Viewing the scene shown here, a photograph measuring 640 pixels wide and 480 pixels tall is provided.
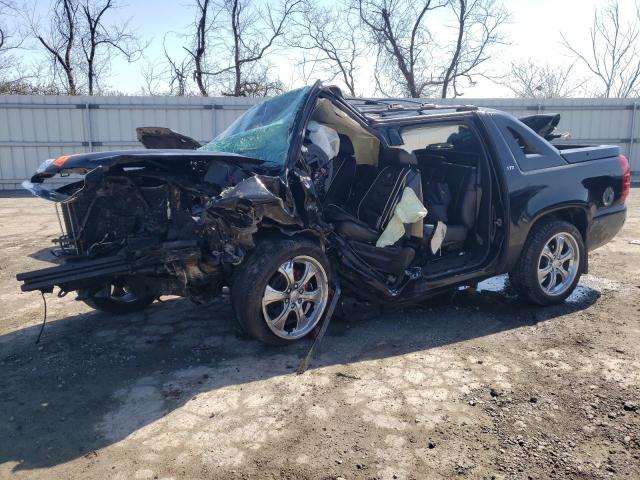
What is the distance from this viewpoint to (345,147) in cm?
468

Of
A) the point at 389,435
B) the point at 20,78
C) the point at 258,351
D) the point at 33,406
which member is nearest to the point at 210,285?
the point at 258,351

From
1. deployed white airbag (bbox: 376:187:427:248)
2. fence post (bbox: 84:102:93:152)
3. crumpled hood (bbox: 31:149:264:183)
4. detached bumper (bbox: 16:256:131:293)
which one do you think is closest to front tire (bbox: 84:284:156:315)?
detached bumper (bbox: 16:256:131:293)

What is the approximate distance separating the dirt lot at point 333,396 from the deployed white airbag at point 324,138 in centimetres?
142

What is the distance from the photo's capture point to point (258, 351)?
12.8 ft

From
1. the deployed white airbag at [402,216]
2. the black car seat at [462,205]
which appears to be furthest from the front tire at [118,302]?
the black car seat at [462,205]

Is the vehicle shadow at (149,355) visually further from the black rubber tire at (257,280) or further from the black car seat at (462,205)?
the black car seat at (462,205)

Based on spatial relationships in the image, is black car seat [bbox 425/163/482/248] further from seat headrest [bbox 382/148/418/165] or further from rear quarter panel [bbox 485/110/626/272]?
seat headrest [bbox 382/148/418/165]

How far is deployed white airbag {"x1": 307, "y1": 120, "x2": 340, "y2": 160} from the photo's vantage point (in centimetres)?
426

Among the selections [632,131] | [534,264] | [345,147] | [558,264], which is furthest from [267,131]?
[632,131]

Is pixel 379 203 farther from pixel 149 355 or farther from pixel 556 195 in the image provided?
pixel 149 355

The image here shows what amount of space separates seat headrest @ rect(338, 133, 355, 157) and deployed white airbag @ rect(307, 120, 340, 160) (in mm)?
191

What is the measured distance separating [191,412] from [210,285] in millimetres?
1042

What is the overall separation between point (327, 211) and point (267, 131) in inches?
31.9

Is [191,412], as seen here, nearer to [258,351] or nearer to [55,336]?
[258,351]
